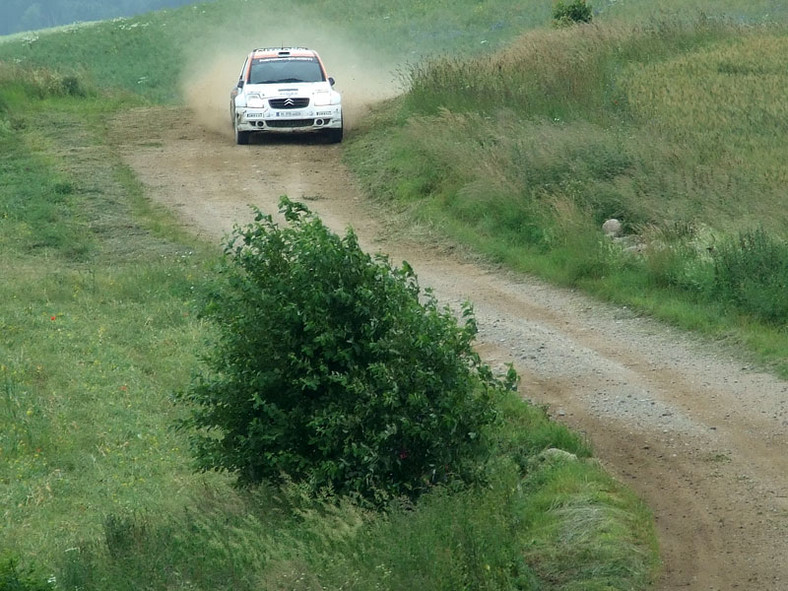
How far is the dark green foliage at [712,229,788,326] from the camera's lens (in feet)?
38.7

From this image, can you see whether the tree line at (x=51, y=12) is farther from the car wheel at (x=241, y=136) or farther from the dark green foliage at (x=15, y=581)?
the dark green foliage at (x=15, y=581)

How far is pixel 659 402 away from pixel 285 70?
15467mm

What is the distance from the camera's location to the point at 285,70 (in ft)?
78.9

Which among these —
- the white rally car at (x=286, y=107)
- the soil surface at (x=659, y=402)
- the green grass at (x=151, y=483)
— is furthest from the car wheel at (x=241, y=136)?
the green grass at (x=151, y=483)

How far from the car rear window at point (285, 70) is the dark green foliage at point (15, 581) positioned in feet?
59.2

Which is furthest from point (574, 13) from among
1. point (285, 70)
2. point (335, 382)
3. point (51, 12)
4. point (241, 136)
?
point (51, 12)

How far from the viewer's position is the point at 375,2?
5512 centimetres

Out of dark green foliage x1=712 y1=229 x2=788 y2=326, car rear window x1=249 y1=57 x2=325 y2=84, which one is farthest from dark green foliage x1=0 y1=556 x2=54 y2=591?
car rear window x1=249 y1=57 x2=325 y2=84

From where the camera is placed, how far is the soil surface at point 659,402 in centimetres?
771

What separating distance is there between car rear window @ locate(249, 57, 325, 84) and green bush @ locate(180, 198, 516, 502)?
638 inches

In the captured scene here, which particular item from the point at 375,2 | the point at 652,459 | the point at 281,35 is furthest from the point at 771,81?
the point at 375,2

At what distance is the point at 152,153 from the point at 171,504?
15901 mm

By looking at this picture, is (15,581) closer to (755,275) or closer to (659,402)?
(659,402)

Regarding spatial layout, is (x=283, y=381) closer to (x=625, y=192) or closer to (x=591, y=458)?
(x=591, y=458)
